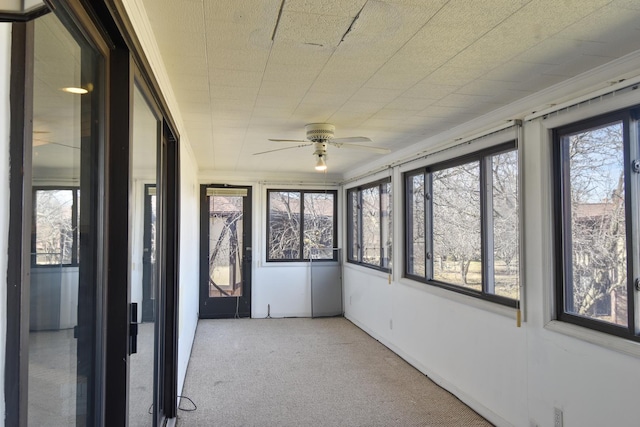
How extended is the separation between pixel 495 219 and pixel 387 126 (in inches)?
44.8

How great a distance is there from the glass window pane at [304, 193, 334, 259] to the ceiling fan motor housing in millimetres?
3504

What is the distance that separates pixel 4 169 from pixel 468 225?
345 centimetres

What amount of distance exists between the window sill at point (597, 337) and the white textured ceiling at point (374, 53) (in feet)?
4.66

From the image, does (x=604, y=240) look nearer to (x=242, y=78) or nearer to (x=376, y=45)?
(x=376, y=45)

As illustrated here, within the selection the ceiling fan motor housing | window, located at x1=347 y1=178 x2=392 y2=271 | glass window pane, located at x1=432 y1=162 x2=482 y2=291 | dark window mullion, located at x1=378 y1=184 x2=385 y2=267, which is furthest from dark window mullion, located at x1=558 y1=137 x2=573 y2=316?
dark window mullion, located at x1=378 y1=184 x2=385 y2=267

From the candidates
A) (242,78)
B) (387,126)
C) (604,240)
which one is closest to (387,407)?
(604,240)

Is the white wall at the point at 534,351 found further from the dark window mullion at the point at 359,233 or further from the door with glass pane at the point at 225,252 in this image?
the door with glass pane at the point at 225,252

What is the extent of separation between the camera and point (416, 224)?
178 inches

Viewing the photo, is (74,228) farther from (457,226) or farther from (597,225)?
(457,226)

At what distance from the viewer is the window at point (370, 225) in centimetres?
535

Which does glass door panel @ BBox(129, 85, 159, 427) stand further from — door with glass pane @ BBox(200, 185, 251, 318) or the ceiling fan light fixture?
door with glass pane @ BBox(200, 185, 251, 318)

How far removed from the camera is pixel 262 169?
20.7ft

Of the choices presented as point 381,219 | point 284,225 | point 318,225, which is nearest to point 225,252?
point 284,225

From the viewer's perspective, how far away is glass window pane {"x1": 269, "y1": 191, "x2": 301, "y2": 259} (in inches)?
267
